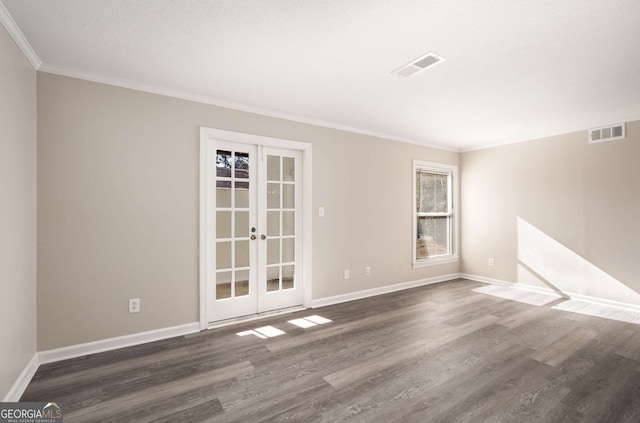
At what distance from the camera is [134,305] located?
2.90m

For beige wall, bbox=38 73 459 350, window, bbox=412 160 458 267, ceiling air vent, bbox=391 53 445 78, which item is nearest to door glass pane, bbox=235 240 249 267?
beige wall, bbox=38 73 459 350

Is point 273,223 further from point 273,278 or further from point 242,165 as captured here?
point 242,165

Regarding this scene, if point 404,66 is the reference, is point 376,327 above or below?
below

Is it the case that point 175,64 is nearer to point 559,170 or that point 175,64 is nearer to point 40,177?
point 40,177

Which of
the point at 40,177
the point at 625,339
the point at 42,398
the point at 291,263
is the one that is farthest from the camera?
the point at 291,263

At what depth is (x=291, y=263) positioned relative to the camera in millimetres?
3977

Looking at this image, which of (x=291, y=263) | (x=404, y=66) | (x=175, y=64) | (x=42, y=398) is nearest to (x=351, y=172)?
(x=291, y=263)

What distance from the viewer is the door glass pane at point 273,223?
3801mm

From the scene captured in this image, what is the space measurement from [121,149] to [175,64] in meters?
0.99

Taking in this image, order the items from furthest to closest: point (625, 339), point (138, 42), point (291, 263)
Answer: point (291, 263), point (625, 339), point (138, 42)

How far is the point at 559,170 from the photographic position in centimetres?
455

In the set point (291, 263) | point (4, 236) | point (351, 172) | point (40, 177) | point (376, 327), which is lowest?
point (376, 327)

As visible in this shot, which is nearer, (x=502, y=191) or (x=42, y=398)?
(x=42, y=398)

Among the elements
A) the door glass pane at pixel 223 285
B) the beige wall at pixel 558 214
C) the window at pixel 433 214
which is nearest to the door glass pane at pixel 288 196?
the door glass pane at pixel 223 285
